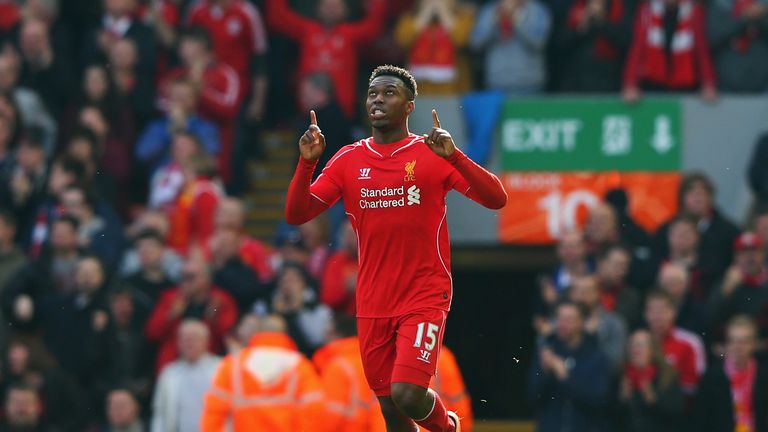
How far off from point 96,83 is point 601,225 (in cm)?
483

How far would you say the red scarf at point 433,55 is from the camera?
17547mm

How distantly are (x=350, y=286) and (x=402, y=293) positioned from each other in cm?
477

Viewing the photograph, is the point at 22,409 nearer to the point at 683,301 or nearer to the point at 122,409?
the point at 122,409

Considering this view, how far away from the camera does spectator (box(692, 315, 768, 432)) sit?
1411cm

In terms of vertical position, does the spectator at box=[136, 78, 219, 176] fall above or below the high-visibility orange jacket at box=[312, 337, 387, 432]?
above

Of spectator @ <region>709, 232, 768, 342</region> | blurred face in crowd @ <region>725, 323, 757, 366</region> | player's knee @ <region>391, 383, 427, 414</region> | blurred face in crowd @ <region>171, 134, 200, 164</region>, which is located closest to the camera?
player's knee @ <region>391, 383, 427, 414</region>

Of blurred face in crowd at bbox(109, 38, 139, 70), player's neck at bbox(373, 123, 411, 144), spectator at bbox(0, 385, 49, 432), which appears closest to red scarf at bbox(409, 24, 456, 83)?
blurred face in crowd at bbox(109, 38, 139, 70)

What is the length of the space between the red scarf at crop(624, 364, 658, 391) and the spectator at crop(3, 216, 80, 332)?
4506 mm

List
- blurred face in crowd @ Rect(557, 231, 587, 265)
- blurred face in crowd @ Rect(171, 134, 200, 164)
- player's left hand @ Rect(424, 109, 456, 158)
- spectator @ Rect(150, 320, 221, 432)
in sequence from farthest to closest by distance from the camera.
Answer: blurred face in crowd @ Rect(171, 134, 200, 164) → blurred face in crowd @ Rect(557, 231, 587, 265) → spectator @ Rect(150, 320, 221, 432) → player's left hand @ Rect(424, 109, 456, 158)

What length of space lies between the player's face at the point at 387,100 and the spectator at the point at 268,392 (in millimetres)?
2757

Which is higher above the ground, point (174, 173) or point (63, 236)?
point (174, 173)

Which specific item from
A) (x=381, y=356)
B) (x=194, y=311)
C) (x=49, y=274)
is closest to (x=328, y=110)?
(x=194, y=311)

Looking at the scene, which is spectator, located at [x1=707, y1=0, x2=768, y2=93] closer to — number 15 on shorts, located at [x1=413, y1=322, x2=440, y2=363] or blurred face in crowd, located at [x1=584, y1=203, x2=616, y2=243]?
blurred face in crowd, located at [x1=584, y1=203, x2=616, y2=243]

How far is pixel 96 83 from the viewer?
1694cm
